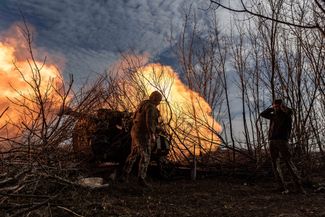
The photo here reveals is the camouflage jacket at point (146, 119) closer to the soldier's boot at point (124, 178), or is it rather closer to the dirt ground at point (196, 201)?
the soldier's boot at point (124, 178)

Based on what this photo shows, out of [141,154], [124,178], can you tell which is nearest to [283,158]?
[141,154]

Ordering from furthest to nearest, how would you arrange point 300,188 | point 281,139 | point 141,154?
point 141,154
point 281,139
point 300,188

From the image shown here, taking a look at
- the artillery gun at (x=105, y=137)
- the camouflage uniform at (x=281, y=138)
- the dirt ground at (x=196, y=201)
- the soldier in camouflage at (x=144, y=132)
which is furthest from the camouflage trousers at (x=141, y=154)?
the camouflage uniform at (x=281, y=138)

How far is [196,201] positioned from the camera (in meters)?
6.16

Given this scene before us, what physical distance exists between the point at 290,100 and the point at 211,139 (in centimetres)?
262

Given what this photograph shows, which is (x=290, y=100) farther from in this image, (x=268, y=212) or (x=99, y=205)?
(x=99, y=205)

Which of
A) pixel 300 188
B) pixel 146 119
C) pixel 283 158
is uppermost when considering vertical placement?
pixel 146 119

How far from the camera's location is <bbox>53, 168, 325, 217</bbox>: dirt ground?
5188 millimetres

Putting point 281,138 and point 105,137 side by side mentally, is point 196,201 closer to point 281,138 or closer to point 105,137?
point 281,138

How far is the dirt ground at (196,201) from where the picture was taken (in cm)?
519

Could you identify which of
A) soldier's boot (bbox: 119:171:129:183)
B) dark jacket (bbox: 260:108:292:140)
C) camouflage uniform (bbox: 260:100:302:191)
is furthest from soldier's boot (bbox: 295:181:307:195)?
soldier's boot (bbox: 119:171:129:183)

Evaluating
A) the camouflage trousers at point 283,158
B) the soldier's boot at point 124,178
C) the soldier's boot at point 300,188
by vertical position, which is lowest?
the soldier's boot at point 300,188

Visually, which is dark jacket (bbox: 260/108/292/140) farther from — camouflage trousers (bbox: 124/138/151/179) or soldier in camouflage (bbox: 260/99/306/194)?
camouflage trousers (bbox: 124/138/151/179)

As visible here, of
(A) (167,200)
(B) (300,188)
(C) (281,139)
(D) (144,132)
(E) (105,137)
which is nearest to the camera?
(A) (167,200)
